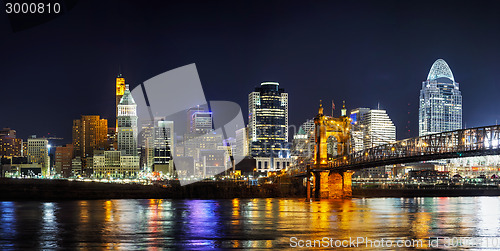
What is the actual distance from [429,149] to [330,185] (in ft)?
63.8

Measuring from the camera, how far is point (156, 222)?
4281 centimetres

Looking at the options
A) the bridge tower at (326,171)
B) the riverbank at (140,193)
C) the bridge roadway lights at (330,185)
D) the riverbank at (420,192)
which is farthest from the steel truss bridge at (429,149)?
the riverbank at (420,192)

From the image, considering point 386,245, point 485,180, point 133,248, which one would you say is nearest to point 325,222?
point 386,245

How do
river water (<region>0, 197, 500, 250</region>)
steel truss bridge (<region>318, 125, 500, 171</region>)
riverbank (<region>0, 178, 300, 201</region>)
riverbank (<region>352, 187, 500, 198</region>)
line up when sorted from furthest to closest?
riverbank (<region>352, 187, 500, 198</region>) → riverbank (<region>0, 178, 300, 201</region>) → steel truss bridge (<region>318, 125, 500, 171</region>) → river water (<region>0, 197, 500, 250</region>)

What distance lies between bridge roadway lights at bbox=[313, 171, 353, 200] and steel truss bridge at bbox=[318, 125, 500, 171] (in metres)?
1.42

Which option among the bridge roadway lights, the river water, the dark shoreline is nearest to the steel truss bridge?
the bridge roadway lights

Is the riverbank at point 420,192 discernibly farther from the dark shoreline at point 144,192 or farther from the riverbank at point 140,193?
the riverbank at point 140,193

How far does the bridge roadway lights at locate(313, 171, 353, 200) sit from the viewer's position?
89.1 meters

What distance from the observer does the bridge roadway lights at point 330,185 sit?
89125 mm

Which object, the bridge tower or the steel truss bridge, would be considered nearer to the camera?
the steel truss bridge

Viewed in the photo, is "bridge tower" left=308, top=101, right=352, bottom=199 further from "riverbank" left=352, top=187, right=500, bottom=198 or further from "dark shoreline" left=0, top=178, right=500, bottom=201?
"riverbank" left=352, top=187, right=500, bottom=198

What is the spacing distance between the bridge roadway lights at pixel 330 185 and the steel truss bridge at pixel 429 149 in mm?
1425

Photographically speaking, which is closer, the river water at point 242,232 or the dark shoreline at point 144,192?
the river water at point 242,232

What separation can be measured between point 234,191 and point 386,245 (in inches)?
2938
